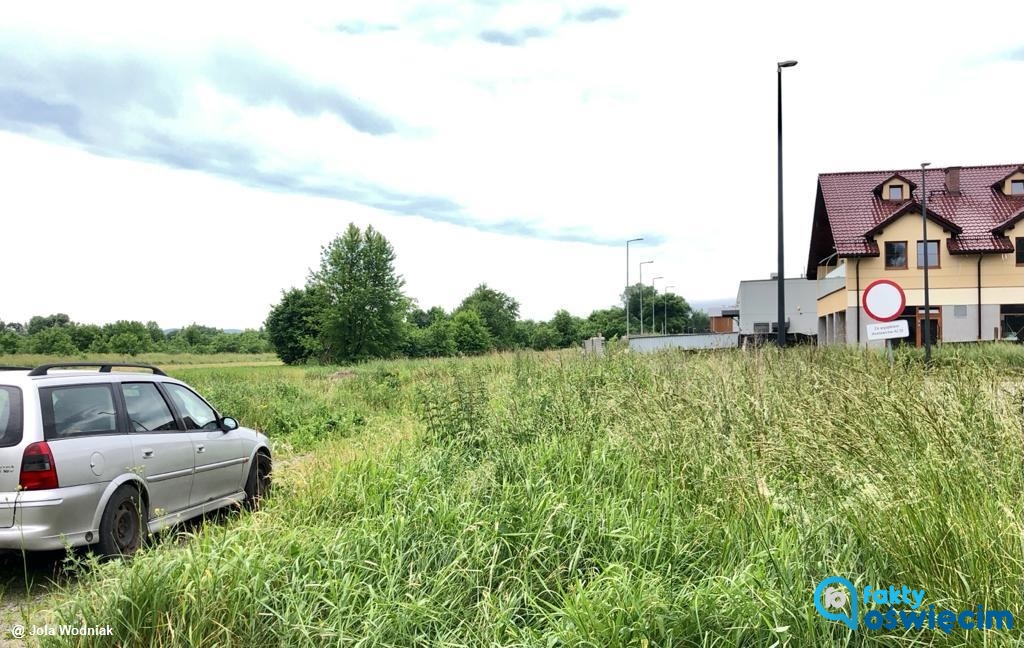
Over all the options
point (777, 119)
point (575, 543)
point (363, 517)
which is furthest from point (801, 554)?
point (777, 119)

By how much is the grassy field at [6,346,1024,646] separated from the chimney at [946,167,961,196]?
40.0 meters

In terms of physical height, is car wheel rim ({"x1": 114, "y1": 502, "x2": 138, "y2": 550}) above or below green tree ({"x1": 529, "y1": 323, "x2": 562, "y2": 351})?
below

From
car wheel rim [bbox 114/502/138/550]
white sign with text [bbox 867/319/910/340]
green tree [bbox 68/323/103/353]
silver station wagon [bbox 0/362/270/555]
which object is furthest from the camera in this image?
green tree [bbox 68/323/103/353]

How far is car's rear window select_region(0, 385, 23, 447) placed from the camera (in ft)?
15.8

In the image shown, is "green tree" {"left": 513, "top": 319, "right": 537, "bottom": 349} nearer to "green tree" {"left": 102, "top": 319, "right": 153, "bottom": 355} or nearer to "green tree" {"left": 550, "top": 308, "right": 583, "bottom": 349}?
"green tree" {"left": 550, "top": 308, "right": 583, "bottom": 349}

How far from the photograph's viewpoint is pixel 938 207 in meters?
37.0

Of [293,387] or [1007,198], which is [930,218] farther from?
[293,387]

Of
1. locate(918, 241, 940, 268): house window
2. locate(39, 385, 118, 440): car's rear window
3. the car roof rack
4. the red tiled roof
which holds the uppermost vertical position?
the red tiled roof

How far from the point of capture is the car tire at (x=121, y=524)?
5.01m

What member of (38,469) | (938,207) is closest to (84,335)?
(38,469)

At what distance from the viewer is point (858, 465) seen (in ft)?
13.6

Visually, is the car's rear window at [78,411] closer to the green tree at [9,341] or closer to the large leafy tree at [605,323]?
the green tree at [9,341]

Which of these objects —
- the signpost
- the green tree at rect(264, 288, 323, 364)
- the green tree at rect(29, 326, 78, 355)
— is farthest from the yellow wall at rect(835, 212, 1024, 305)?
the green tree at rect(264, 288, 323, 364)

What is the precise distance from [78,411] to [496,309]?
4812 inches
